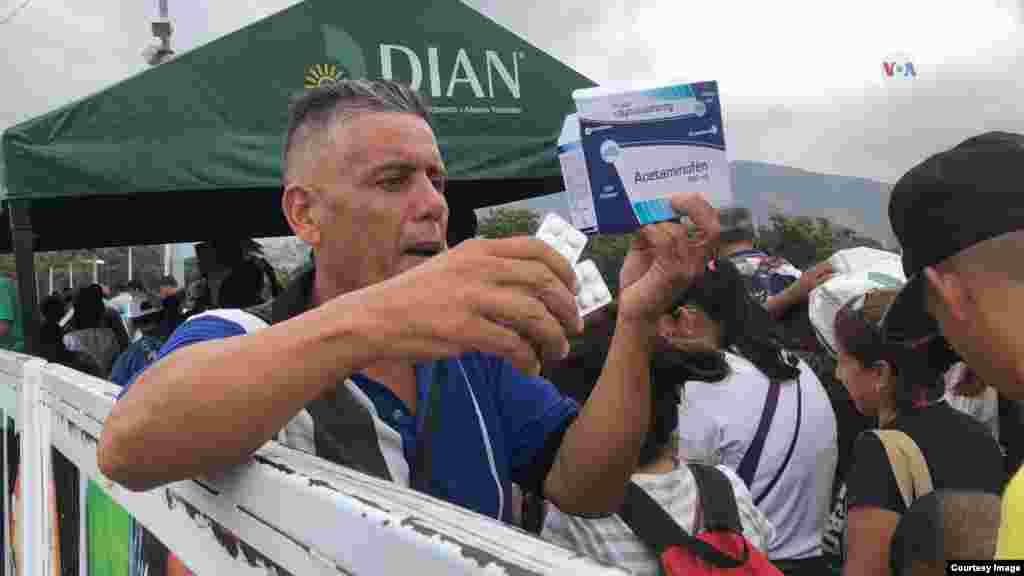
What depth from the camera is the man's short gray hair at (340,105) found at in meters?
1.60

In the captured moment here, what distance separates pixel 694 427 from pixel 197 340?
1.63 m

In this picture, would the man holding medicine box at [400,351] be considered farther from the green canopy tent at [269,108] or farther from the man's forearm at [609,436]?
the green canopy tent at [269,108]

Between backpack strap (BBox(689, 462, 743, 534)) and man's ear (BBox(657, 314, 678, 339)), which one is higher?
man's ear (BBox(657, 314, 678, 339))

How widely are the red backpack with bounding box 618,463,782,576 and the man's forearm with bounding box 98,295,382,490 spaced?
1059 mm

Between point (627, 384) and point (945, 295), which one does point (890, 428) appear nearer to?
point (627, 384)

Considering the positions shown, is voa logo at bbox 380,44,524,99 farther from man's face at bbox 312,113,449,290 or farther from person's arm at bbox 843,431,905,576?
person's arm at bbox 843,431,905,576

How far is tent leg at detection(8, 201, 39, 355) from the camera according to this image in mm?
3906

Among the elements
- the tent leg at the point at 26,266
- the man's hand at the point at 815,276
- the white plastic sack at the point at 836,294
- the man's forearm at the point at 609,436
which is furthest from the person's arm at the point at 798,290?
the tent leg at the point at 26,266

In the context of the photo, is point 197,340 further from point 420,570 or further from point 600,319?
point 600,319

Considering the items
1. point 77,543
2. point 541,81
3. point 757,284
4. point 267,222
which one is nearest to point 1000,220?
point 77,543

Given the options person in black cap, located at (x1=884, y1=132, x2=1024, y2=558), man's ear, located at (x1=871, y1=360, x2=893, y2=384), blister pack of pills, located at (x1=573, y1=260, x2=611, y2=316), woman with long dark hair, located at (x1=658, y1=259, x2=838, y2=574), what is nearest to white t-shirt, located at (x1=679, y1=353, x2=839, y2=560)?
woman with long dark hair, located at (x1=658, y1=259, x2=838, y2=574)

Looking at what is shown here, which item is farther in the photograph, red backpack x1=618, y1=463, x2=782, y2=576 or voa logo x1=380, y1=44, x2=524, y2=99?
voa logo x1=380, y1=44, x2=524, y2=99

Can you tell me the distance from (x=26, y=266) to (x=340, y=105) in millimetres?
3275

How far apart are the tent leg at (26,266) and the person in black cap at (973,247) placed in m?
3.83
